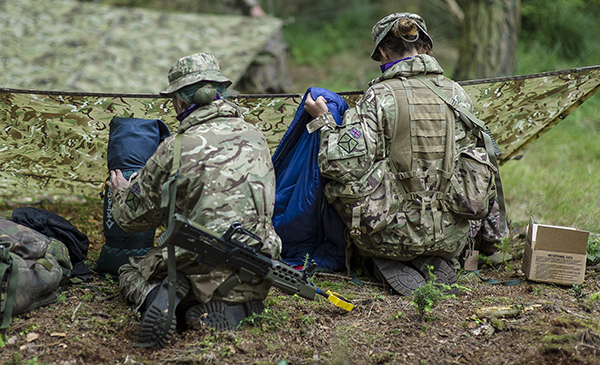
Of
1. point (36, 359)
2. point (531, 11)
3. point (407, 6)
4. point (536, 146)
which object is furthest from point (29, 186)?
point (407, 6)

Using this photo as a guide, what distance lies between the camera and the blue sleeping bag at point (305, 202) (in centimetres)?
374

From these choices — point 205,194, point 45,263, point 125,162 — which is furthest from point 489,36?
point 45,263

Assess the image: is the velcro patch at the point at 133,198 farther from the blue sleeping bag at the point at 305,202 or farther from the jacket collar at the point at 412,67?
the jacket collar at the point at 412,67

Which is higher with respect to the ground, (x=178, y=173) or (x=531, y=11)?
(x=531, y=11)

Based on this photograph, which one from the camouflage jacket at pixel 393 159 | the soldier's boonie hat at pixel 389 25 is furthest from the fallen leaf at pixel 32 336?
the soldier's boonie hat at pixel 389 25

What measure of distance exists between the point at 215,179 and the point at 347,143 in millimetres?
948

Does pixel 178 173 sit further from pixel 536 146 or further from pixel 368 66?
pixel 368 66

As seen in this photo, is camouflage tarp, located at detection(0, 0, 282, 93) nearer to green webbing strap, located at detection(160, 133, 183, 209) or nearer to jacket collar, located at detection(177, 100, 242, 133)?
jacket collar, located at detection(177, 100, 242, 133)

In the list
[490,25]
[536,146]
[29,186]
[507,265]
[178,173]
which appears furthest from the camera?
[536,146]

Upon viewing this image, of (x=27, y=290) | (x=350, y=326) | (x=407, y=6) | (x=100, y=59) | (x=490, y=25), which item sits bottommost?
(x=350, y=326)

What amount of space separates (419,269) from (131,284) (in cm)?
197

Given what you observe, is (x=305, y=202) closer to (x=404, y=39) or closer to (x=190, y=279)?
(x=190, y=279)

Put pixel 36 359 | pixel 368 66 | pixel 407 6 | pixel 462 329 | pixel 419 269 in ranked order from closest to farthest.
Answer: pixel 36 359 < pixel 462 329 < pixel 419 269 < pixel 368 66 < pixel 407 6

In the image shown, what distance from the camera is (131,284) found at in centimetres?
320
